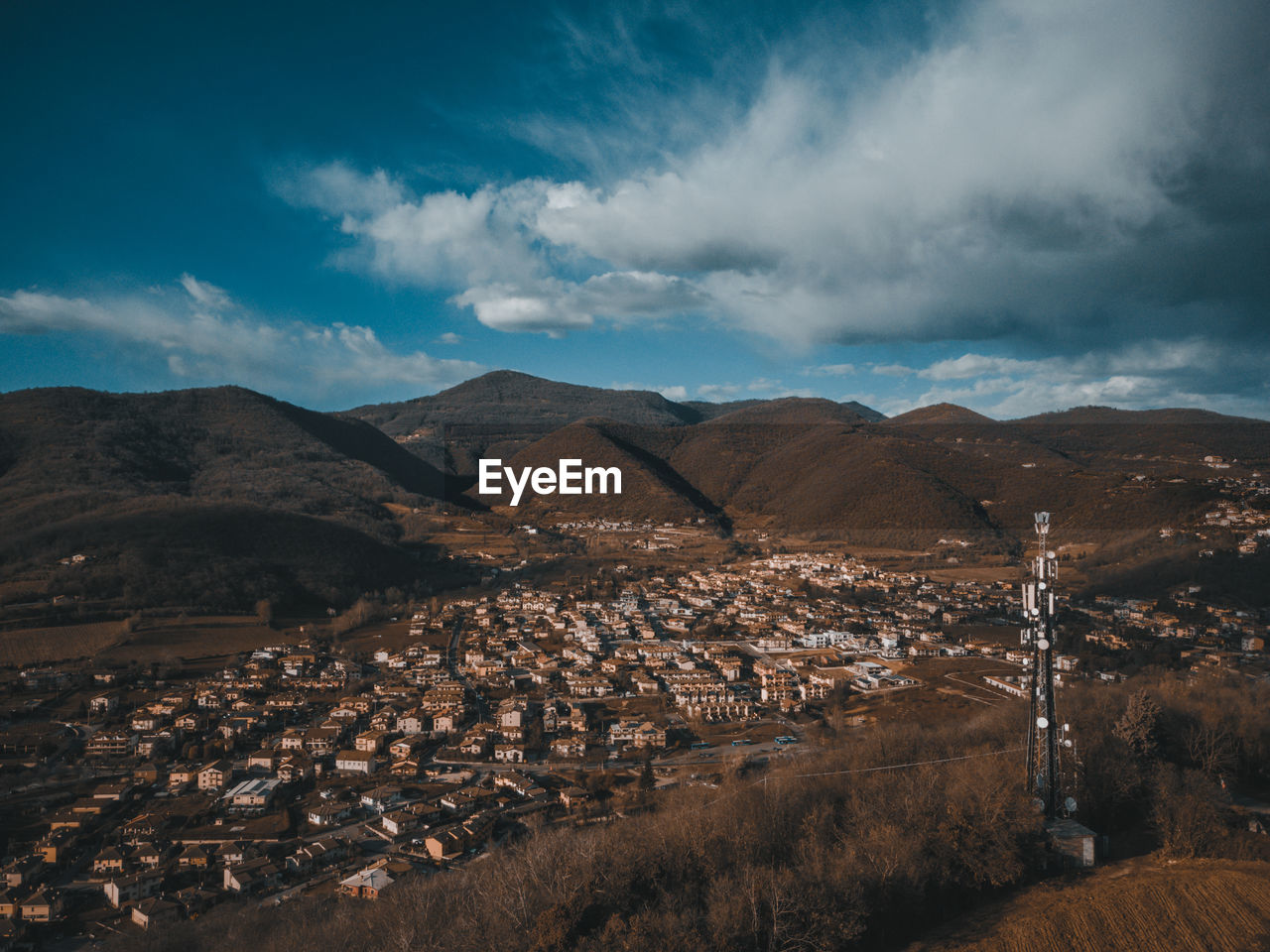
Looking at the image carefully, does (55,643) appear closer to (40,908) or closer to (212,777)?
(212,777)

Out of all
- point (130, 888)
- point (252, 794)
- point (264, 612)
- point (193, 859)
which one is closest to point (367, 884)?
point (193, 859)

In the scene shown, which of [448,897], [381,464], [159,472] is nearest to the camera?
[448,897]

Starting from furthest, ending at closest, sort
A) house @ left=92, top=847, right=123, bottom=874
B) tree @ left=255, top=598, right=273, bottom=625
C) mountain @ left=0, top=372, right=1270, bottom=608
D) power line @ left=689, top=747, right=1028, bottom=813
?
mountain @ left=0, top=372, right=1270, bottom=608 < tree @ left=255, top=598, right=273, bottom=625 < power line @ left=689, top=747, right=1028, bottom=813 < house @ left=92, top=847, right=123, bottom=874

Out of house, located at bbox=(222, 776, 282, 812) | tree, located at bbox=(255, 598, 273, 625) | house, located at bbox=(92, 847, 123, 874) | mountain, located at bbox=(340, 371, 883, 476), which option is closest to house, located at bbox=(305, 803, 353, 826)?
house, located at bbox=(222, 776, 282, 812)

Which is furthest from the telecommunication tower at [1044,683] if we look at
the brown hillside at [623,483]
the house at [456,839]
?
the brown hillside at [623,483]

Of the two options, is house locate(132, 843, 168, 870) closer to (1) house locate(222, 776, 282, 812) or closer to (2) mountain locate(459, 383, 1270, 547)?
(1) house locate(222, 776, 282, 812)

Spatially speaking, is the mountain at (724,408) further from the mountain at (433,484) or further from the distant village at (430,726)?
the distant village at (430,726)

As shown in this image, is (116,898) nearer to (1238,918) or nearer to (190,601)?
(1238,918)

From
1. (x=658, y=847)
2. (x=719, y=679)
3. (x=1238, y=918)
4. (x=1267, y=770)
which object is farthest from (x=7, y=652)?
(x=1267, y=770)
